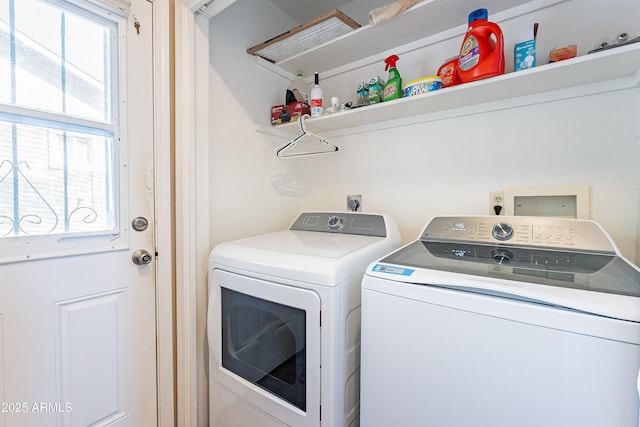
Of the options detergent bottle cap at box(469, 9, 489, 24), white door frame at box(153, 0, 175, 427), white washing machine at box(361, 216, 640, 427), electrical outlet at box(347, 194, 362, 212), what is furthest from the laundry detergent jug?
white door frame at box(153, 0, 175, 427)

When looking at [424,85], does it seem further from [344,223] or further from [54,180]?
[54,180]

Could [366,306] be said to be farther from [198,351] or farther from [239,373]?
[198,351]

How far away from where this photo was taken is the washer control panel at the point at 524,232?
40.8 inches

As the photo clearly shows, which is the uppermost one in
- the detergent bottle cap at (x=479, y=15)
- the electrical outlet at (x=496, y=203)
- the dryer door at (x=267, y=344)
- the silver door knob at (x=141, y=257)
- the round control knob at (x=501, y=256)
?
the detergent bottle cap at (x=479, y=15)

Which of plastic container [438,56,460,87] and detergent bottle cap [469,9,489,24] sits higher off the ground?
detergent bottle cap [469,9,489,24]

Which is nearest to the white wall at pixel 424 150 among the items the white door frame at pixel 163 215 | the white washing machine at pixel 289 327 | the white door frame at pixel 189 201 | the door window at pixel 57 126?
the white door frame at pixel 189 201

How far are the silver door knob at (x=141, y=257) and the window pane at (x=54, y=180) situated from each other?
16 centimetres

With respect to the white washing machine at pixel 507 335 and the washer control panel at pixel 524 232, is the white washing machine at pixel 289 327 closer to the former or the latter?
the white washing machine at pixel 507 335

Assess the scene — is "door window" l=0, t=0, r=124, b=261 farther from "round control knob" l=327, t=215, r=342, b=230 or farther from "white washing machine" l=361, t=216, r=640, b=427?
"white washing machine" l=361, t=216, r=640, b=427

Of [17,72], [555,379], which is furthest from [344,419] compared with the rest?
[17,72]

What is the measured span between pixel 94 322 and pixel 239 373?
67 cm

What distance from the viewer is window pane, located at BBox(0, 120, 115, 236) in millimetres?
1000

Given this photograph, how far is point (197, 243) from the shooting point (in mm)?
1460

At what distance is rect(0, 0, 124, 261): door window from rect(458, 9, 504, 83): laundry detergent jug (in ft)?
5.12
